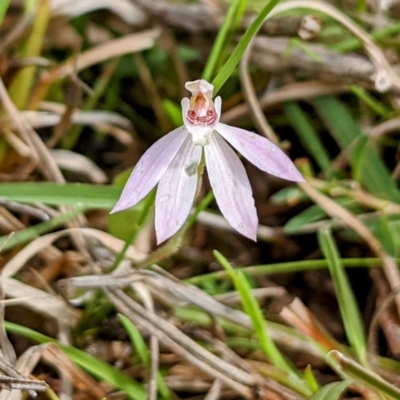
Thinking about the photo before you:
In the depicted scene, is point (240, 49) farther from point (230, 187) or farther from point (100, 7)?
point (100, 7)

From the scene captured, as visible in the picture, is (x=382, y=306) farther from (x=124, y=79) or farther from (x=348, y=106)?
(x=124, y=79)

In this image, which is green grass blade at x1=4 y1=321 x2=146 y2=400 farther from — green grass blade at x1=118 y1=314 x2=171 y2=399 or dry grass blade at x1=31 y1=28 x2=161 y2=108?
dry grass blade at x1=31 y1=28 x2=161 y2=108

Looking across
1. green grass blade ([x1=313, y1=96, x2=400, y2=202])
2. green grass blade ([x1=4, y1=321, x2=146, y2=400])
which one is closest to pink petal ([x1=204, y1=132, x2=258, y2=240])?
green grass blade ([x1=4, y1=321, x2=146, y2=400])

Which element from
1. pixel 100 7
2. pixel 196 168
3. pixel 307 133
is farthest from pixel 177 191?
pixel 100 7

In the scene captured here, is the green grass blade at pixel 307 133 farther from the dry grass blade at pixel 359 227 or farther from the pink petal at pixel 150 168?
the pink petal at pixel 150 168

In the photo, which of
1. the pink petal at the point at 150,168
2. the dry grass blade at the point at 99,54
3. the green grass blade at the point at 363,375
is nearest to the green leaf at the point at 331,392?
the green grass blade at the point at 363,375

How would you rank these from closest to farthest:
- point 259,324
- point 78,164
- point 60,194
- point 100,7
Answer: point 259,324 < point 60,194 < point 78,164 < point 100,7

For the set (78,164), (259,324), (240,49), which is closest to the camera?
(240,49)
